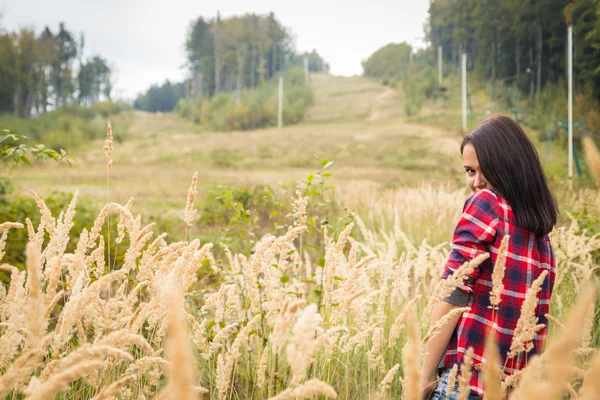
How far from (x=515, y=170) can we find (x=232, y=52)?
47.7m

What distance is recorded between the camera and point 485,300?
1869 millimetres

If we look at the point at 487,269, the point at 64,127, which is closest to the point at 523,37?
the point at 487,269

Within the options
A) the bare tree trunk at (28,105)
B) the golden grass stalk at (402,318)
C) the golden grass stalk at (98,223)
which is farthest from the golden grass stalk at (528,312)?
the bare tree trunk at (28,105)

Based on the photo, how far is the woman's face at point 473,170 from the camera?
210cm

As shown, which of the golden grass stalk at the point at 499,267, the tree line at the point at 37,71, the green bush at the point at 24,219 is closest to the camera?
the golden grass stalk at the point at 499,267

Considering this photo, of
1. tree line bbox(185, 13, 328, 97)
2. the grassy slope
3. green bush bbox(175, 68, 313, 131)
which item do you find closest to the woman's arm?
the grassy slope

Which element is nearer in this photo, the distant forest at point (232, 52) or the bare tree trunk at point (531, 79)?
the bare tree trunk at point (531, 79)

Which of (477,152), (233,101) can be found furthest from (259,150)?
(477,152)

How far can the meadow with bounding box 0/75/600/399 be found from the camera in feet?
3.10

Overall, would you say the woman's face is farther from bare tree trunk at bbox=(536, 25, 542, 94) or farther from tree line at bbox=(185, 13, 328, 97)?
tree line at bbox=(185, 13, 328, 97)

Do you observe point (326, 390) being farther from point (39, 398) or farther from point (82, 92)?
point (82, 92)

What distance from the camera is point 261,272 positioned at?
2.02 metres

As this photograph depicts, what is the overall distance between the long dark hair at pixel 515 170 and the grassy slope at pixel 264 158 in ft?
29.1

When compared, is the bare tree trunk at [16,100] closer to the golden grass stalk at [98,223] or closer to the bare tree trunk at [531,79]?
the bare tree trunk at [531,79]
